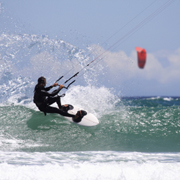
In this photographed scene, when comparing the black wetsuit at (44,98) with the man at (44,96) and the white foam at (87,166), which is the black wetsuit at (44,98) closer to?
the man at (44,96)

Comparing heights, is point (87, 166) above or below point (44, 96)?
below

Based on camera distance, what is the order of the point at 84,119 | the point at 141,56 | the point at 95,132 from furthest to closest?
the point at 84,119 < the point at 95,132 < the point at 141,56

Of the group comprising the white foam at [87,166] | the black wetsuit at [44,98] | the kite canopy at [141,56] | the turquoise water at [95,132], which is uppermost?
the kite canopy at [141,56]

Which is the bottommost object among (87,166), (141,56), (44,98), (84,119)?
(87,166)

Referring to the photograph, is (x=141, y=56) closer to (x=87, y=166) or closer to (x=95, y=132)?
(x=87, y=166)

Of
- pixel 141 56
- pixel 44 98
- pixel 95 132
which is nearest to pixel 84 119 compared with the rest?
pixel 95 132

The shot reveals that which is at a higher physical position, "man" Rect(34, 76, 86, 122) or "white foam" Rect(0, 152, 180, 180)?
"man" Rect(34, 76, 86, 122)

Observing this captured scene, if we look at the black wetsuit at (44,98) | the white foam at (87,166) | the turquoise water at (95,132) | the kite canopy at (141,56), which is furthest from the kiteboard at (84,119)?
the kite canopy at (141,56)

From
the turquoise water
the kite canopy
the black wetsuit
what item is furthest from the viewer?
the turquoise water

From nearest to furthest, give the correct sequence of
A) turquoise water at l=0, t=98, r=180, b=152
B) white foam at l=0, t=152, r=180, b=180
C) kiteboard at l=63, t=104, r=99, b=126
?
white foam at l=0, t=152, r=180, b=180 < turquoise water at l=0, t=98, r=180, b=152 < kiteboard at l=63, t=104, r=99, b=126

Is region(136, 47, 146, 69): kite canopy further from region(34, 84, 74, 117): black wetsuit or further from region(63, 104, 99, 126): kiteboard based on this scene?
region(63, 104, 99, 126): kiteboard

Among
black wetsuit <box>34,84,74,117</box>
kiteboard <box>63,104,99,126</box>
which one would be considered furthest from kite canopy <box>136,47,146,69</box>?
kiteboard <box>63,104,99,126</box>

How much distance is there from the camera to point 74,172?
4043mm

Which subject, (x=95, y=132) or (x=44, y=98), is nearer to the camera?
(x=44, y=98)
